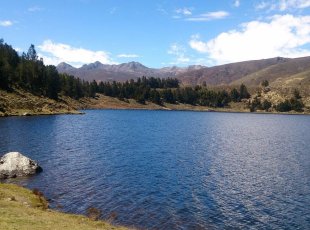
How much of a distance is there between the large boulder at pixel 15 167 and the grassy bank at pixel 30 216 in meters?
8.91

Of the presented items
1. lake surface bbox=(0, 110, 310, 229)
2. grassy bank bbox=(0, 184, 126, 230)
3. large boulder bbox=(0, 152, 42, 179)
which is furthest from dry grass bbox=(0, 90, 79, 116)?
grassy bank bbox=(0, 184, 126, 230)

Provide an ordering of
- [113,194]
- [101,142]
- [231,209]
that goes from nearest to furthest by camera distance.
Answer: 1. [231,209]
2. [113,194]
3. [101,142]

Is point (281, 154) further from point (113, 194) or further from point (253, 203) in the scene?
point (113, 194)

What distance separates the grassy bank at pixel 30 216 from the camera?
28969 mm

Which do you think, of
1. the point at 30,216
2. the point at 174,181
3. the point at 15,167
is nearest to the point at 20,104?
the point at 15,167

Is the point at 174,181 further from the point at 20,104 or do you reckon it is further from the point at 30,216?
the point at 20,104

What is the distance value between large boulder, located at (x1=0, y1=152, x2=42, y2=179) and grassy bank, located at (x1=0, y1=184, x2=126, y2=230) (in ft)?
29.2

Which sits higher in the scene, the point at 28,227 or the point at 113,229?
the point at 28,227

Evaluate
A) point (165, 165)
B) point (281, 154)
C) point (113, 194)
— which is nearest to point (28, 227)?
point (113, 194)

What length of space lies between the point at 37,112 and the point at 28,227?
6406 inches

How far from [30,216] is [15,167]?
28702 mm

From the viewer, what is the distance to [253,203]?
4831cm

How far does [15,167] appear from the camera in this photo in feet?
193

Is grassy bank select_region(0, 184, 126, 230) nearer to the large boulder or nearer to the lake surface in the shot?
the lake surface
